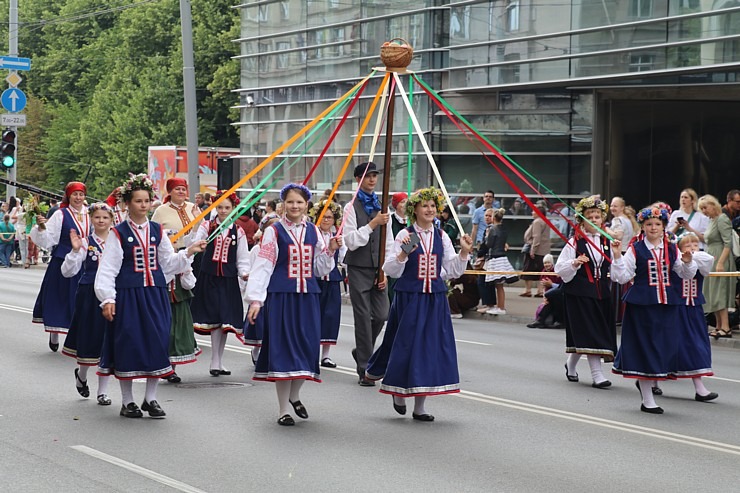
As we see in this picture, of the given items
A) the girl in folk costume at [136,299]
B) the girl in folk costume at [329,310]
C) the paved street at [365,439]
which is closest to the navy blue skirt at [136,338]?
the girl in folk costume at [136,299]

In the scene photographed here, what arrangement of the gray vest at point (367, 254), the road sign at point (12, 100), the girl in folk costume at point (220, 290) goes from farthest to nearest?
the road sign at point (12, 100) < the girl in folk costume at point (220, 290) < the gray vest at point (367, 254)

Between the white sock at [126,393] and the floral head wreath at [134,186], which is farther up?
the floral head wreath at [134,186]

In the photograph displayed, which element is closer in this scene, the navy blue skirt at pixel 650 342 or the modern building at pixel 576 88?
the navy blue skirt at pixel 650 342

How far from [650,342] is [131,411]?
15.3ft

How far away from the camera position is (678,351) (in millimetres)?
10805

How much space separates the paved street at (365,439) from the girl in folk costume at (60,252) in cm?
142

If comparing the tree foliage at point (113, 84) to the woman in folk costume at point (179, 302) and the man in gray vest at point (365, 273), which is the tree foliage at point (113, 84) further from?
the man in gray vest at point (365, 273)

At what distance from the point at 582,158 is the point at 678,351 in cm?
1602

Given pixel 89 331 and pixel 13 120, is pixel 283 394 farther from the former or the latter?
pixel 13 120

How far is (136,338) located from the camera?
9695 millimetres

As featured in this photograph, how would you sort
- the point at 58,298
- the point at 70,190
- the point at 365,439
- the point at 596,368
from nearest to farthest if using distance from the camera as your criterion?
the point at 365,439 → the point at 596,368 → the point at 70,190 → the point at 58,298

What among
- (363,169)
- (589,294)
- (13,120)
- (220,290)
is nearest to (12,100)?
(13,120)

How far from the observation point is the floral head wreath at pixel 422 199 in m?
9.93

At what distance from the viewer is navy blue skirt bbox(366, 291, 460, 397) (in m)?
9.68
